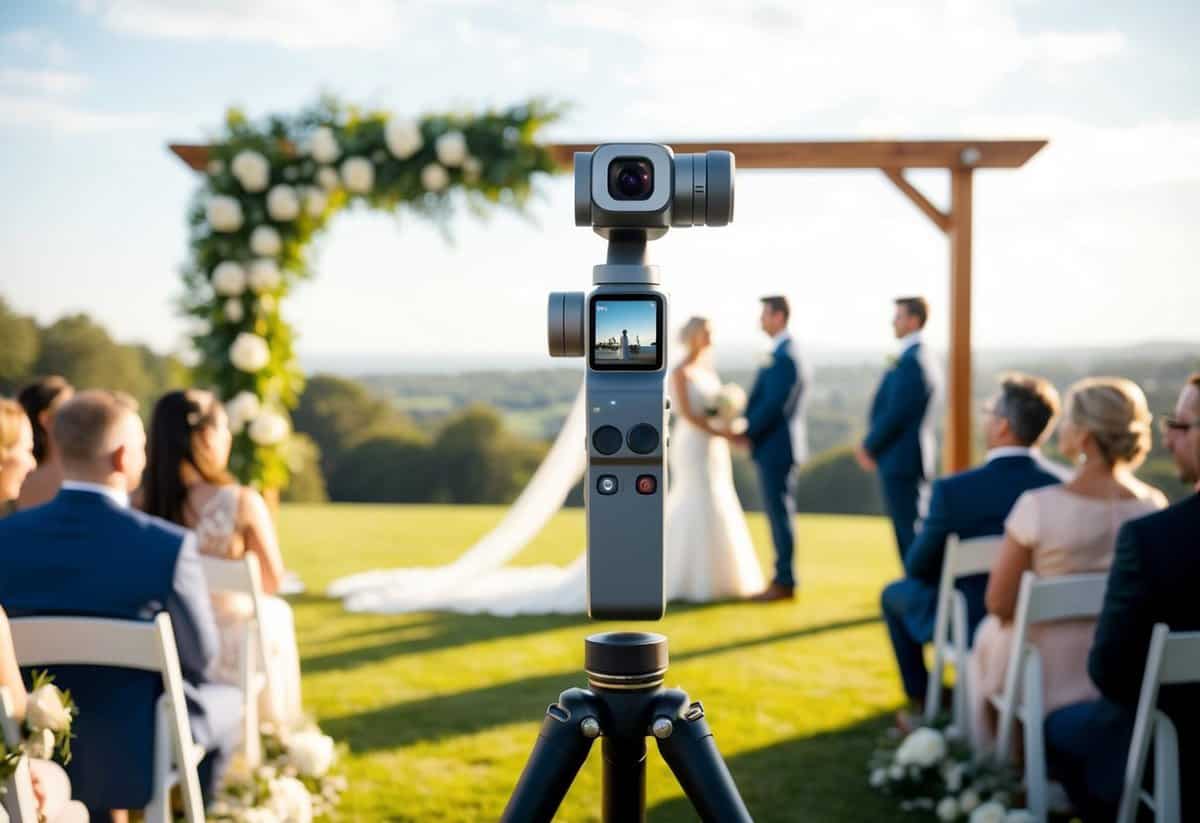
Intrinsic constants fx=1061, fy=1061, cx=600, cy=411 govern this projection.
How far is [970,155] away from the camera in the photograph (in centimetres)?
566

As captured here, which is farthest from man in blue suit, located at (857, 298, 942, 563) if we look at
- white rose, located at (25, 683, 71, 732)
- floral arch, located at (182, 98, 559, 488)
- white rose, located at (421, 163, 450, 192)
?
white rose, located at (25, 683, 71, 732)

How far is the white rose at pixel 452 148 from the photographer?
5637 millimetres

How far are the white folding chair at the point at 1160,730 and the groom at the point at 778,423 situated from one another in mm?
3724

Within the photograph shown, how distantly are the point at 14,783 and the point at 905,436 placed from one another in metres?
4.64

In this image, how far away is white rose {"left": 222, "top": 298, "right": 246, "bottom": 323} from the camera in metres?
5.75

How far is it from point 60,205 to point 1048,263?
1230 centimetres

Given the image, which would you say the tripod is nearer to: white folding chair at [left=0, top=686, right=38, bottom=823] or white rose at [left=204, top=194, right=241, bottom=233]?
white folding chair at [left=0, top=686, right=38, bottom=823]

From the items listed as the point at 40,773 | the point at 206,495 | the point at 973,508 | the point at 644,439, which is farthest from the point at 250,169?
the point at 644,439

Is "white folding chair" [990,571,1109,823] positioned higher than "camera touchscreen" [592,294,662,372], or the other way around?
"camera touchscreen" [592,294,662,372]

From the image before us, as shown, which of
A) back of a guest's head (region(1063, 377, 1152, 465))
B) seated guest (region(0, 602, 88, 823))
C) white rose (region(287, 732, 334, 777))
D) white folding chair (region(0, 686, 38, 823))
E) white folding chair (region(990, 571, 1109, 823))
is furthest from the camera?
white rose (region(287, 732, 334, 777))

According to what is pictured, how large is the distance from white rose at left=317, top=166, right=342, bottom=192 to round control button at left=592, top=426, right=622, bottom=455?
4729mm

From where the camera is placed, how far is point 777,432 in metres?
6.11

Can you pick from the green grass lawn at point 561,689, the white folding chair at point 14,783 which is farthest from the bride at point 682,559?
the white folding chair at point 14,783

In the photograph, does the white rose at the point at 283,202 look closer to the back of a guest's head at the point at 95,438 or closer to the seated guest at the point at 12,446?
the seated guest at the point at 12,446
